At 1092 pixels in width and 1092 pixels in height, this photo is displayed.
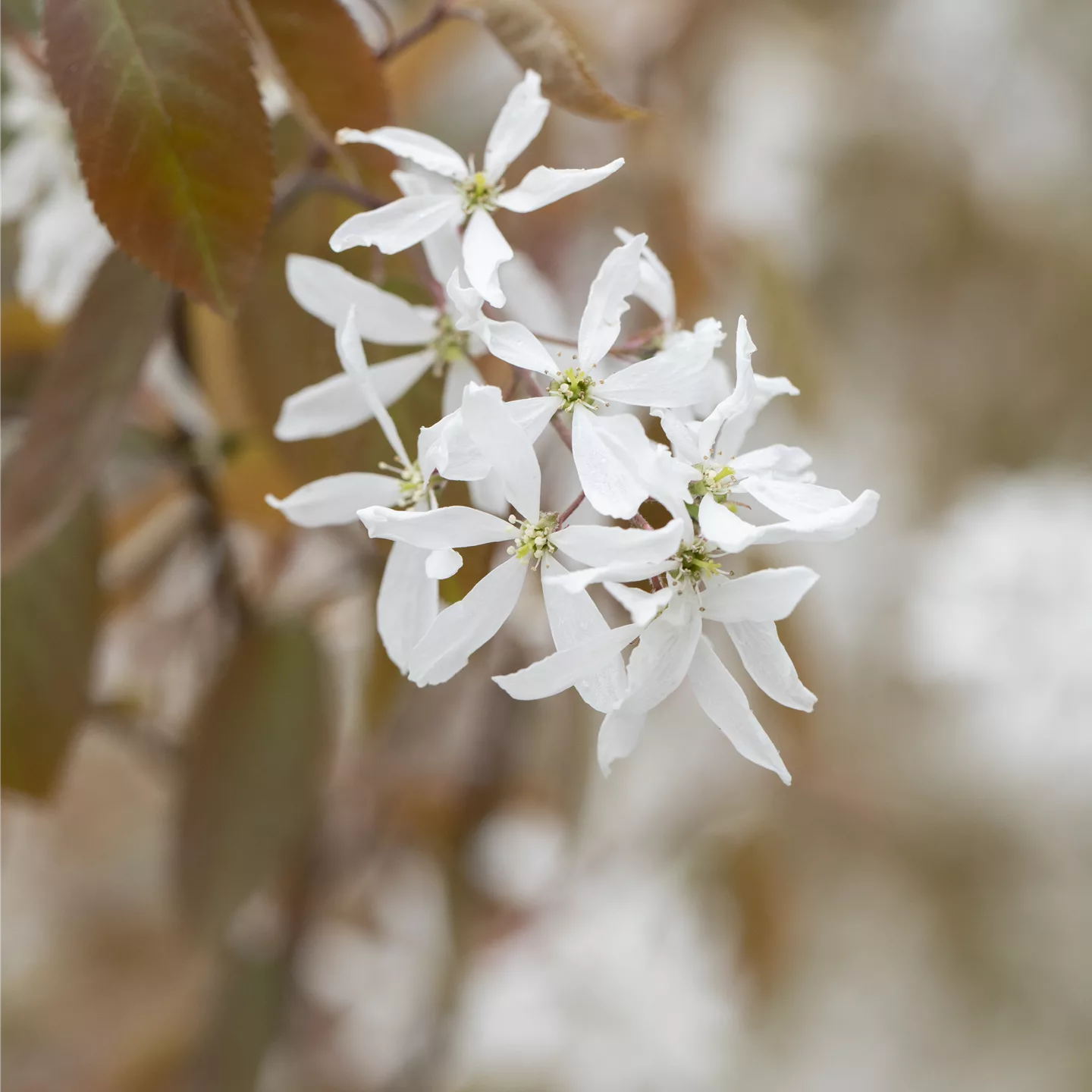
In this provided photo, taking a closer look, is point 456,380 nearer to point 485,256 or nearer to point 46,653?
point 485,256

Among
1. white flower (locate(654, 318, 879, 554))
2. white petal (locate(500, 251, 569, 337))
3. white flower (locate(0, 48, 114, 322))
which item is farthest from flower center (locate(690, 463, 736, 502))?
white flower (locate(0, 48, 114, 322))

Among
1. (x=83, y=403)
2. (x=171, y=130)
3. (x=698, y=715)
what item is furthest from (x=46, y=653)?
(x=698, y=715)

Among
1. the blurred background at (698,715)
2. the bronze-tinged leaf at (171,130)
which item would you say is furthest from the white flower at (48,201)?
the bronze-tinged leaf at (171,130)

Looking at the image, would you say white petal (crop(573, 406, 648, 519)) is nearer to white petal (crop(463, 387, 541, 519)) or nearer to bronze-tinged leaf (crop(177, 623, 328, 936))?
white petal (crop(463, 387, 541, 519))

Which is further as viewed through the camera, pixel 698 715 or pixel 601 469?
pixel 698 715

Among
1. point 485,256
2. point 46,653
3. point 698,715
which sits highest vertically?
point 485,256

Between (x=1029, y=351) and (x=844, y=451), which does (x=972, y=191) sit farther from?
(x=844, y=451)

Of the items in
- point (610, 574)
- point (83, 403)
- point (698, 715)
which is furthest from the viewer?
point (698, 715)
